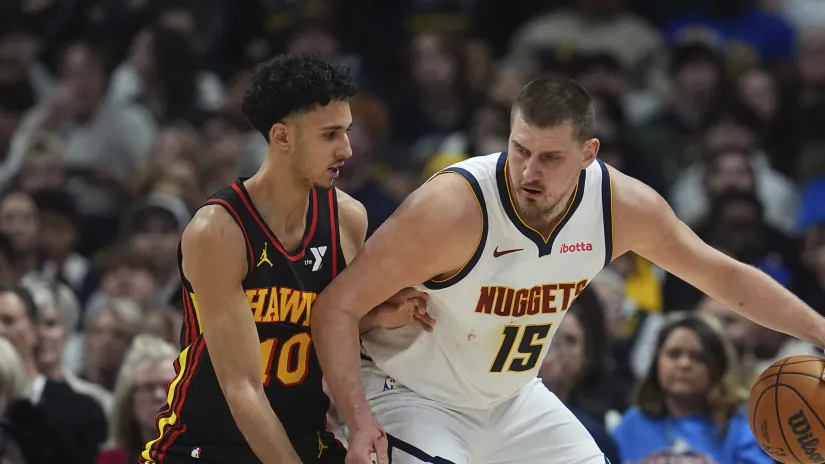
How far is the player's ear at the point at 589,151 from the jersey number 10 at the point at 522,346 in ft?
2.16

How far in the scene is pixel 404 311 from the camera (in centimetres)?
527

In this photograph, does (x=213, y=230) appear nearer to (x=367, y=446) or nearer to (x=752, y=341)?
(x=367, y=446)

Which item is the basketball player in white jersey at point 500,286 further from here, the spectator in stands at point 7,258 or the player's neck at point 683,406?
the spectator in stands at point 7,258

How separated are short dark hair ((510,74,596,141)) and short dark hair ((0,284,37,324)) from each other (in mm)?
3768

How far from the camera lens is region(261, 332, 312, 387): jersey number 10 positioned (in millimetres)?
5078

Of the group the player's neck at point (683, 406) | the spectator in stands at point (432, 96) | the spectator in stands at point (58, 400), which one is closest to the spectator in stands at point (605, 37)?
the spectator in stands at point (432, 96)

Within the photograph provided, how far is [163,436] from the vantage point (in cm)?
518

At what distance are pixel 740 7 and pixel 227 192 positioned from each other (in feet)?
26.1

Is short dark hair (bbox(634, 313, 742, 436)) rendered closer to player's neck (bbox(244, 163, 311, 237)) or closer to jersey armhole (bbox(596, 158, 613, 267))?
jersey armhole (bbox(596, 158, 613, 267))

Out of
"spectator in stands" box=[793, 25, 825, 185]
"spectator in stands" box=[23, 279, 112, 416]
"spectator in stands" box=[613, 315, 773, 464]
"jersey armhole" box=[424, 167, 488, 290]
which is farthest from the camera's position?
"spectator in stands" box=[793, 25, 825, 185]

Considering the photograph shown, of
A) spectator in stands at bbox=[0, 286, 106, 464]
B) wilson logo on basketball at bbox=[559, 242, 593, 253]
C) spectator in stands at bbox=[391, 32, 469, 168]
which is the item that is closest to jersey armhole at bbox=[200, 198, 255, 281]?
wilson logo on basketball at bbox=[559, 242, 593, 253]

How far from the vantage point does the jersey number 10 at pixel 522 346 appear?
5.30 meters

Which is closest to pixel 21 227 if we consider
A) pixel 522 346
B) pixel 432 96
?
pixel 432 96

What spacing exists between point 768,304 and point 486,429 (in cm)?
120
